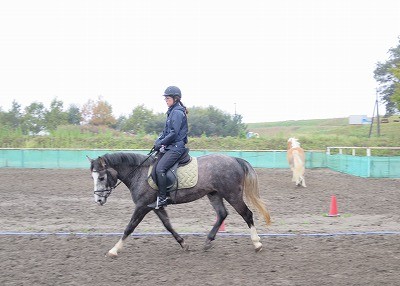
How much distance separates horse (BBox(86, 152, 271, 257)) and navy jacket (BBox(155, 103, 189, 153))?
449 mm

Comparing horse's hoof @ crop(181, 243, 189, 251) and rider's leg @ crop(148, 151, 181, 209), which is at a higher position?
rider's leg @ crop(148, 151, 181, 209)

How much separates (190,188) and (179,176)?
→ 27 centimetres

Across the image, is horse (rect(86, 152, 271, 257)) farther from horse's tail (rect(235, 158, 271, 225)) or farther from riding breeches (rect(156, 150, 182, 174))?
riding breeches (rect(156, 150, 182, 174))

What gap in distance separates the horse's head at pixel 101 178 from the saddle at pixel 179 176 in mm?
664

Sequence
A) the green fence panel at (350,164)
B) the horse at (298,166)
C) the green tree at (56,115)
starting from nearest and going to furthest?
the horse at (298,166), the green fence panel at (350,164), the green tree at (56,115)

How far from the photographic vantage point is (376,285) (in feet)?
17.3

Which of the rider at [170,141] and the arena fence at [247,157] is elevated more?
the rider at [170,141]

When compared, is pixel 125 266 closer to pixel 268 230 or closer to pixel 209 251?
pixel 209 251

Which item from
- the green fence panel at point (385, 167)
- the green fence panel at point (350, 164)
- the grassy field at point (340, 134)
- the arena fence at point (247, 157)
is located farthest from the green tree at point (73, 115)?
the green fence panel at point (385, 167)

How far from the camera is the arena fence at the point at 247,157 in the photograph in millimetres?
19828

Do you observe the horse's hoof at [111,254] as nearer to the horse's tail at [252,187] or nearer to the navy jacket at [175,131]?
the navy jacket at [175,131]

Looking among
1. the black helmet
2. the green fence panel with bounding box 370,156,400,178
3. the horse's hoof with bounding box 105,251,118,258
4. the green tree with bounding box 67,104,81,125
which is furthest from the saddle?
the green tree with bounding box 67,104,81,125

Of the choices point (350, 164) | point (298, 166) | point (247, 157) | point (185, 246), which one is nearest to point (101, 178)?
point (185, 246)

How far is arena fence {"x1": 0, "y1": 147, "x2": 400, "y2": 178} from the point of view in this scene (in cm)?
1983
